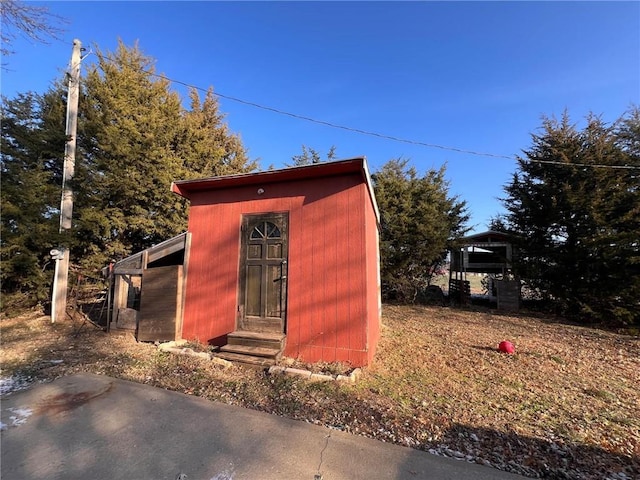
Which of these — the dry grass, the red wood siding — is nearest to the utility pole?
the dry grass

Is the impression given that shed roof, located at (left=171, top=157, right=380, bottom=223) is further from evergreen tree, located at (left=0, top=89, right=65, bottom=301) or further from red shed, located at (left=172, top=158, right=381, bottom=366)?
evergreen tree, located at (left=0, top=89, right=65, bottom=301)

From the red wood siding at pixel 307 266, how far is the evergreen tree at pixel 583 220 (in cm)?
779

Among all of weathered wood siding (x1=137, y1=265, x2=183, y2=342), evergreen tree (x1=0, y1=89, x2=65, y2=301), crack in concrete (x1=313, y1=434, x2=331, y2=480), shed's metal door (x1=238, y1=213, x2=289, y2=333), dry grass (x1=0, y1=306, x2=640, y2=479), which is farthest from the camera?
evergreen tree (x1=0, y1=89, x2=65, y2=301)

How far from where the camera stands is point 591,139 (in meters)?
9.52

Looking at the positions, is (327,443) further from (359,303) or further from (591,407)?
(591,407)

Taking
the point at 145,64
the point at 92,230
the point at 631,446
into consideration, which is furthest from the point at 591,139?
the point at 145,64

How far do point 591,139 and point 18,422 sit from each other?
14066 millimetres

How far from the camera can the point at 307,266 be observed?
4949mm

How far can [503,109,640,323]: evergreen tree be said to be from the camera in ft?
27.0

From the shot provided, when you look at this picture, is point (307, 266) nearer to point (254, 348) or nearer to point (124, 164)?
point (254, 348)

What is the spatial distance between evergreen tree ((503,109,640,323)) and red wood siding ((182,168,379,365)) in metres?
7.79

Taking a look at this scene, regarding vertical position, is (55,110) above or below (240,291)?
above

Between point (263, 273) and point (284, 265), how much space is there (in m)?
0.42

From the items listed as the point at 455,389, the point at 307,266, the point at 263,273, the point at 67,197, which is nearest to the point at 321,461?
the point at 455,389
